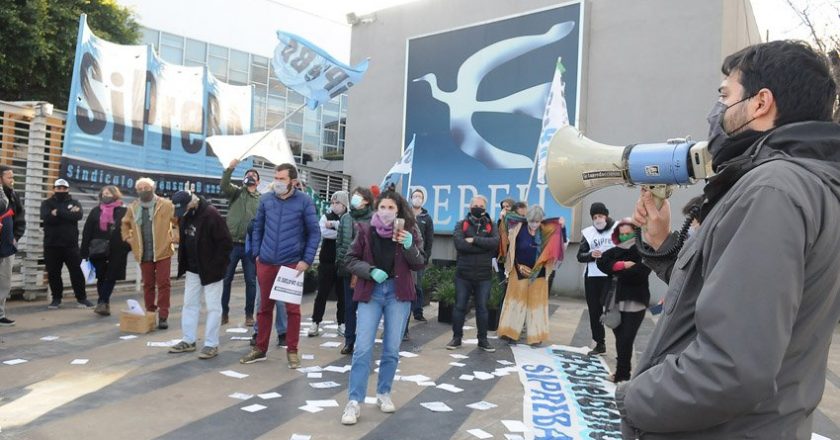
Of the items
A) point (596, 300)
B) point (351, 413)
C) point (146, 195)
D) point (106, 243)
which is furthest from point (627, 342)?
point (106, 243)

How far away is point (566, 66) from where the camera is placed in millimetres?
12805

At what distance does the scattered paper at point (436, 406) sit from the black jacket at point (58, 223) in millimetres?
6664

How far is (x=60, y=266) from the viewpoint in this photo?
29.1 ft

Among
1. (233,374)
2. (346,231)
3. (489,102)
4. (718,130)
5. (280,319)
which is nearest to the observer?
(718,130)

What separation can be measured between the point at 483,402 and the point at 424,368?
4.06ft

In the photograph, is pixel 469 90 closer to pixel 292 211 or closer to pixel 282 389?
pixel 292 211

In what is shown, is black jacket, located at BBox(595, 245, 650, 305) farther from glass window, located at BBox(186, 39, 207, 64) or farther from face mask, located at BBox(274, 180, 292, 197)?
glass window, located at BBox(186, 39, 207, 64)

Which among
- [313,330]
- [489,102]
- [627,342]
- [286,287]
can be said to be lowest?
[313,330]

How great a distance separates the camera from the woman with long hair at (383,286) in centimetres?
456

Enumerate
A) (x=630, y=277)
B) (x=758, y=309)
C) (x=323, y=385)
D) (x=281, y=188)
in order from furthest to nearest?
1. (x=281, y=188)
2. (x=630, y=277)
3. (x=323, y=385)
4. (x=758, y=309)

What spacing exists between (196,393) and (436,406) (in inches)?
84.0

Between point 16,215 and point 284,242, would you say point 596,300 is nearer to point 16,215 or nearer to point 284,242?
point 284,242

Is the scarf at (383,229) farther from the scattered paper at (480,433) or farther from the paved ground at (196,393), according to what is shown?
the scattered paper at (480,433)

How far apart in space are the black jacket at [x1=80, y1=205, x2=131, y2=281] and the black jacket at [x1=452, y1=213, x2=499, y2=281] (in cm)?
513
